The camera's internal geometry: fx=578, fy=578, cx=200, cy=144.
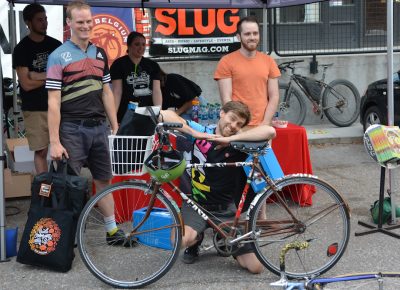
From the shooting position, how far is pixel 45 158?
536 centimetres

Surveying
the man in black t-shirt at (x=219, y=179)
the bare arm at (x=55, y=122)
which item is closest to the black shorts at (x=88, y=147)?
the bare arm at (x=55, y=122)

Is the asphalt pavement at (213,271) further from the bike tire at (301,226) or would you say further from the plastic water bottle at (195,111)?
→ the plastic water bottle at (195,111)

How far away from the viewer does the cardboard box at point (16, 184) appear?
21.0 feet

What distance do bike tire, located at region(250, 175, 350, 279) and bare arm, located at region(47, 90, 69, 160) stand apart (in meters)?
1.48

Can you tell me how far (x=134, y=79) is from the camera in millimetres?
6008

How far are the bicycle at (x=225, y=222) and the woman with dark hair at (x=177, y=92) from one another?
218 centimetres

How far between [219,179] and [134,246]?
0.91 metres

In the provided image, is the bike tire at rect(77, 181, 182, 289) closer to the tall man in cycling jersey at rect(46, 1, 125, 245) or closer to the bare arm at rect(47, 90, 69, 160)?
the tall man in cycling jersey at rect(46, 1, 125, 245)

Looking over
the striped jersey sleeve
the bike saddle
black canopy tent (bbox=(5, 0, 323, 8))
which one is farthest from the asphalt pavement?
black canopy tent (bbox=(5, 0, 323, 8))

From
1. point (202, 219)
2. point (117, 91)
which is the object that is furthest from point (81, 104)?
point (117, 91)

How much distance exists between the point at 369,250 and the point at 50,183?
2587 millimetres

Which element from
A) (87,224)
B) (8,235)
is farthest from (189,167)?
(8,235)

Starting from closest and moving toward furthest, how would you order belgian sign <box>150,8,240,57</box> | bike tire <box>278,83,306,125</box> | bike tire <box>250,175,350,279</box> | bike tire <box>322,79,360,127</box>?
bike tire <box>250,175,350,279</box>
bike tire <box>278,83,306,125</box>
belgian sign <box>150,8,240,57</box>
bike tire <box>322,79,360,127</box>

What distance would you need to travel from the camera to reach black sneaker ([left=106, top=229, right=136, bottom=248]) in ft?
14.3
